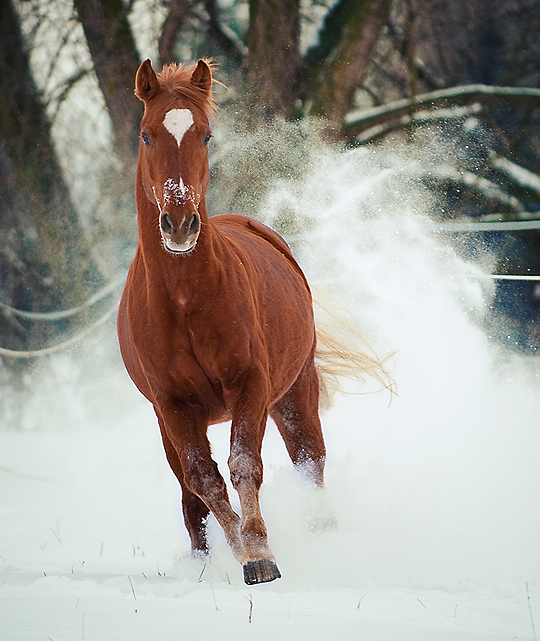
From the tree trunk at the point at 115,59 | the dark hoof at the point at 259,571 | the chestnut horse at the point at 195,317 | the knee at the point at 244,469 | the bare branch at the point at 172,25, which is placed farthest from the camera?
the bare branch at the point at 172,25

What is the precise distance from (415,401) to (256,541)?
3.57 metres

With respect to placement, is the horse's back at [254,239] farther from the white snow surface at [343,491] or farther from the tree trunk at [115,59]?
the tree trunk at [115,59]

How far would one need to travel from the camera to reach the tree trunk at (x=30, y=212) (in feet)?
23.8

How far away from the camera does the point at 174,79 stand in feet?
9.04

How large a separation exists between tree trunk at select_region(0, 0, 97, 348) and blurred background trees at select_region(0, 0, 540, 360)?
1 cm

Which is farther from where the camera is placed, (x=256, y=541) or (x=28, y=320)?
(x=28, y=320)

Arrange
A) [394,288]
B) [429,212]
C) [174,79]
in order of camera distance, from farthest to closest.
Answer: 1. [429,212]
2. [394,288]
3. [174,79]

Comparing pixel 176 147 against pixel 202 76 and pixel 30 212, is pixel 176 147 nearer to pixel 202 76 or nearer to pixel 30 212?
pixel 202 76

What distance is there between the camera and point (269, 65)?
7.21m

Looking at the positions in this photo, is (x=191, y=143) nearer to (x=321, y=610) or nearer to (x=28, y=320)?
(x=321, y=610)

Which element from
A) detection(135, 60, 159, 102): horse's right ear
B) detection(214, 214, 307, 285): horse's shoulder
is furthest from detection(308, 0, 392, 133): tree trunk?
detection(135, 60, 159, 102): horse's right ear

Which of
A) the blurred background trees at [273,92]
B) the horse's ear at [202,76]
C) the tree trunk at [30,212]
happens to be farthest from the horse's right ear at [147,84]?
the tree trunk at [30,212]

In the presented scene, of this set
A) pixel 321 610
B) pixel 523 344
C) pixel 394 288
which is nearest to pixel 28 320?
pixel 394 288

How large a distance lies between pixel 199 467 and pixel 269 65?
552 centimetres
